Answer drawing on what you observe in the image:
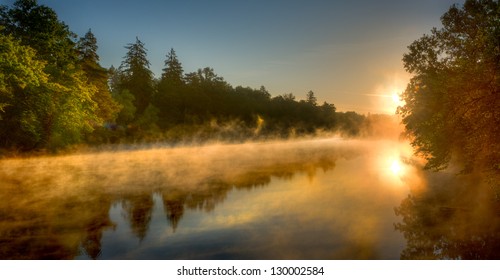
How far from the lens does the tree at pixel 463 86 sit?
11.8 meters

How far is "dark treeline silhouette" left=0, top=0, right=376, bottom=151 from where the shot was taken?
2911 centimetres

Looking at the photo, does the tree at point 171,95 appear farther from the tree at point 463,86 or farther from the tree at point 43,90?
the tree at point 463,86

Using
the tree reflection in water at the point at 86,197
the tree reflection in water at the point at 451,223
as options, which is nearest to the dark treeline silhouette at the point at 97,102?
the tree reflection in water at the point at 86,197

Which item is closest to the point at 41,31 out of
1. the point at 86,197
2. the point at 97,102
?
the point at 97,102

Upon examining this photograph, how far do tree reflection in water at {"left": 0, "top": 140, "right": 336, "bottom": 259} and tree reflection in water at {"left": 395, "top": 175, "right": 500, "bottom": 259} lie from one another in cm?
913

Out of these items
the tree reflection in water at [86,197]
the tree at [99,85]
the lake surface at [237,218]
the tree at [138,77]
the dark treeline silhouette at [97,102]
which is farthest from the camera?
the tree at [138,77]

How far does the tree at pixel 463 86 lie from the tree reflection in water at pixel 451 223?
2068 mm

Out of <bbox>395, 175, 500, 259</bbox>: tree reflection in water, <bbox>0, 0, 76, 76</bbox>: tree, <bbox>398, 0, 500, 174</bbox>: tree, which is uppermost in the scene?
<bbox>0, 0, 76, 76</bbox>: tree

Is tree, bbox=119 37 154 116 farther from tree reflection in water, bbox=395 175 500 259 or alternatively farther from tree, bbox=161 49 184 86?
tree reflection in water, bbox=395 175 500 259

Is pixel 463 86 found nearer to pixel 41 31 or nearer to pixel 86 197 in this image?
pixel 86 197

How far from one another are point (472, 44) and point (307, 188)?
39.4ft

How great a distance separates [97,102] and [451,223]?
43.2m

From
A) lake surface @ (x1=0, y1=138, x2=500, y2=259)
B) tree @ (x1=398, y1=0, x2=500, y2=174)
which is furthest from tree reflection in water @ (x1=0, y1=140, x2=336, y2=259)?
tree @ (x1=398, y1=0, x2=500, y2=174)

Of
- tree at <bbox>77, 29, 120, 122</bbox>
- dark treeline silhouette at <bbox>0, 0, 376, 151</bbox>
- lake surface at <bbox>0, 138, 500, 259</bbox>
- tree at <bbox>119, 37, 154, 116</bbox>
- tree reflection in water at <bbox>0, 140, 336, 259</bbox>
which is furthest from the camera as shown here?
tree at <bbox>119, 37, 154, 116</bbox>
